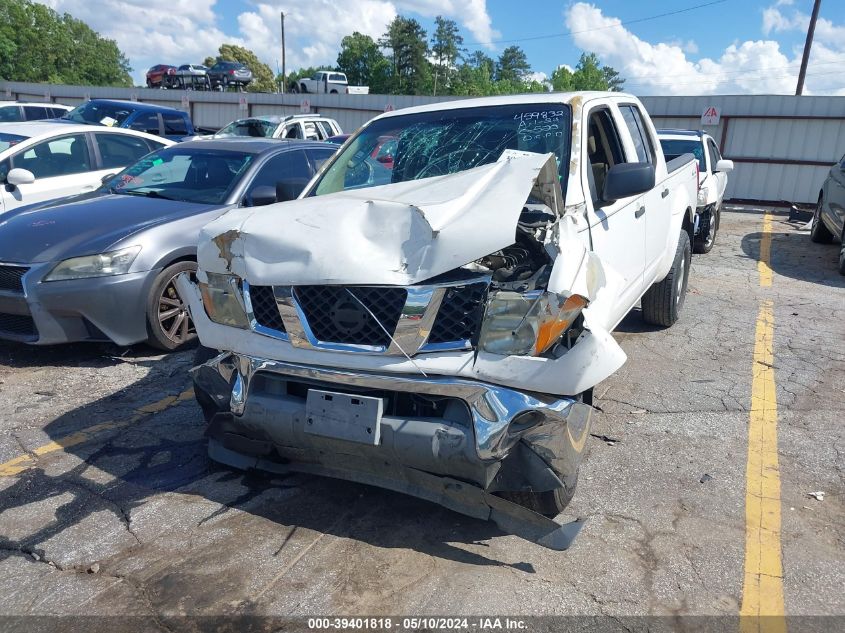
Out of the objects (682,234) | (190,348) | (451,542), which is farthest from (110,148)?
(451,542)

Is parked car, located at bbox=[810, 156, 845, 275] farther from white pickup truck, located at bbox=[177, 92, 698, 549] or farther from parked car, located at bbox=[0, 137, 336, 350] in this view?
parked car, located at bbox=[0, 137, 336, 350]

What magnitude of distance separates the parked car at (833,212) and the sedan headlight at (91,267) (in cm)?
876

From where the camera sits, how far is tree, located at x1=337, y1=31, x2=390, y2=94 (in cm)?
8901

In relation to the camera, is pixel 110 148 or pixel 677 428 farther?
pixel 110 148

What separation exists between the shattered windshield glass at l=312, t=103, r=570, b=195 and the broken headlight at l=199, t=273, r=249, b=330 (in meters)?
1.14

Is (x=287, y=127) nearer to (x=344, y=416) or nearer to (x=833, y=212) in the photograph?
(x=833, y=212)

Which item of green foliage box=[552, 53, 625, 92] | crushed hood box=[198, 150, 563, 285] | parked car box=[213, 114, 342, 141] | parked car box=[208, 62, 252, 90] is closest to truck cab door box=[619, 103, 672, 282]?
crushed hood box=[198, 150, 563, 285]

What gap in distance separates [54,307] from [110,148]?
13.1 ft

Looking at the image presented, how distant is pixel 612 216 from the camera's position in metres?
3.79

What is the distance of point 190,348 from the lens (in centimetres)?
565

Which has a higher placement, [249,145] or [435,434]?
[249,145]

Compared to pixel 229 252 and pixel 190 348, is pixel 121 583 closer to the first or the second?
pixel 229 252

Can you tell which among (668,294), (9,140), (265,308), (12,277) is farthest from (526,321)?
(9,140)

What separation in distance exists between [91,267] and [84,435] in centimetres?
143
